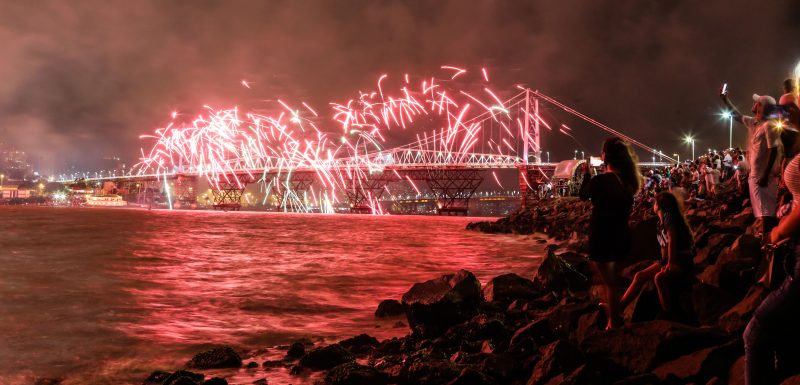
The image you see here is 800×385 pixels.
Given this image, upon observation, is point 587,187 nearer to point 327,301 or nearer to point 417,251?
point 327,301

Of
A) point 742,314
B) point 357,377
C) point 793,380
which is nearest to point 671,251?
point 742,314

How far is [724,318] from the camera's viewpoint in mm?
3465

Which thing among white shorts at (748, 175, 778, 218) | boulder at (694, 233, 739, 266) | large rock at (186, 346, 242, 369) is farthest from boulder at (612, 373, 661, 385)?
boulder at (694, 233, 739, 266)

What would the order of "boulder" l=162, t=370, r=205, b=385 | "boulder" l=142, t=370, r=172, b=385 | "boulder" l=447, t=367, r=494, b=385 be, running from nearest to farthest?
"boulder" l=447, t=367, r=494, b=385 → "boulder" l=162, t=370, r=205, b=385 → "boulder" l=142, t=370, r=172, b=385

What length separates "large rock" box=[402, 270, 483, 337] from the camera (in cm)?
538

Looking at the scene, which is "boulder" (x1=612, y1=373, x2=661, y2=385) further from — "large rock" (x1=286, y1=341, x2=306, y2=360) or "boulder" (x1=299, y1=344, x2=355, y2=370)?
"large rock" (x1=286, y1=341, x2=306, y2=360)

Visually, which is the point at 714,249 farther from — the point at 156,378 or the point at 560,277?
the point at 156,378

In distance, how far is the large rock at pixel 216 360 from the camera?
4.70 meters

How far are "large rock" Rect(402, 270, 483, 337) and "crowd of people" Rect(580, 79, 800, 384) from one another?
175 cm

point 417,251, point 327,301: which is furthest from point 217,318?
point 417,251

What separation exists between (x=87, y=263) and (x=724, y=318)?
15222mm

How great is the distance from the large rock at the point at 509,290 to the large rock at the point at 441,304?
518 millimetres

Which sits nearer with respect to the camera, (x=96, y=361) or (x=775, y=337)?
(x=775, y=337)

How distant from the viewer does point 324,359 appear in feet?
14.8
